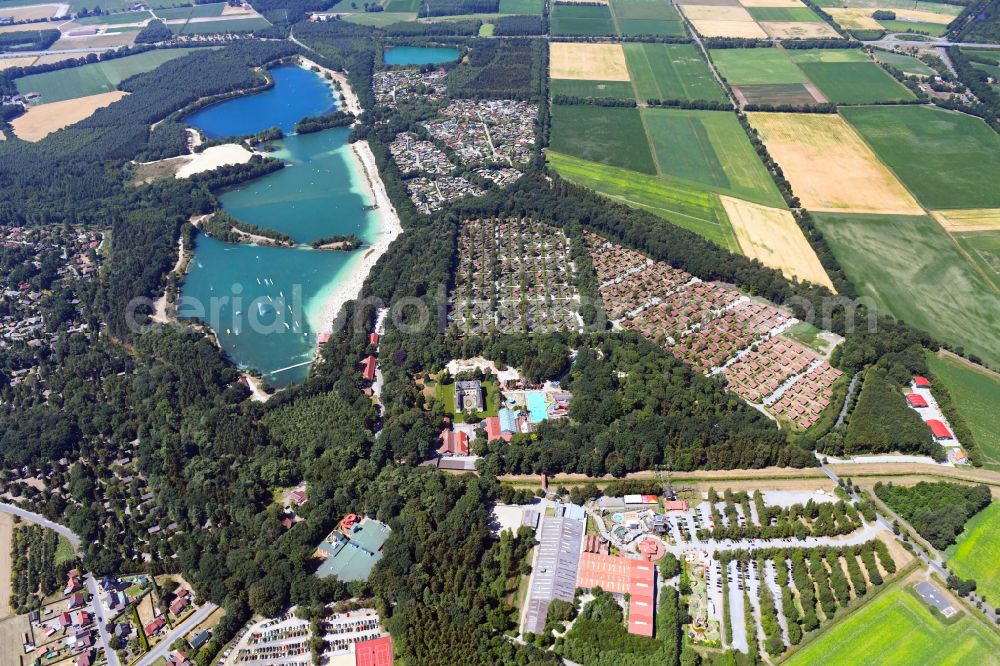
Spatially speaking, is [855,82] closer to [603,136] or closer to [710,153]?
[710,153]

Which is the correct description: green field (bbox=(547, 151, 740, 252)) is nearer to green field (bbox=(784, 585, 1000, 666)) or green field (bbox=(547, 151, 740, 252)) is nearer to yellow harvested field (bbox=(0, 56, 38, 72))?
green field (bbox=(784, 585, 1000, 666))

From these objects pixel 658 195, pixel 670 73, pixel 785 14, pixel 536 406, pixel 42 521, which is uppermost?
pixel 785 14

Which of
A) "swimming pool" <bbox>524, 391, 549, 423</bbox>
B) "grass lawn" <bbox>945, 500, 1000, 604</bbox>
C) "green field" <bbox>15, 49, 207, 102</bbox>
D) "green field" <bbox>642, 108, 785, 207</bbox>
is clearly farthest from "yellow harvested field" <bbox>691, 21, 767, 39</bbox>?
"grass lawn" <bbox>945, 500, 1000, 604</bbox>

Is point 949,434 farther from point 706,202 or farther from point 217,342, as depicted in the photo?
point 217,342

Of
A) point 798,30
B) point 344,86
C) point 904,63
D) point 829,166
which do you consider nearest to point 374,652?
point 829,166

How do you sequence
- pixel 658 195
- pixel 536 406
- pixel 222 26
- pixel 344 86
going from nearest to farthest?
pixel 536 406, pixel 658 195, pixel 344 86, pixel 222 26
